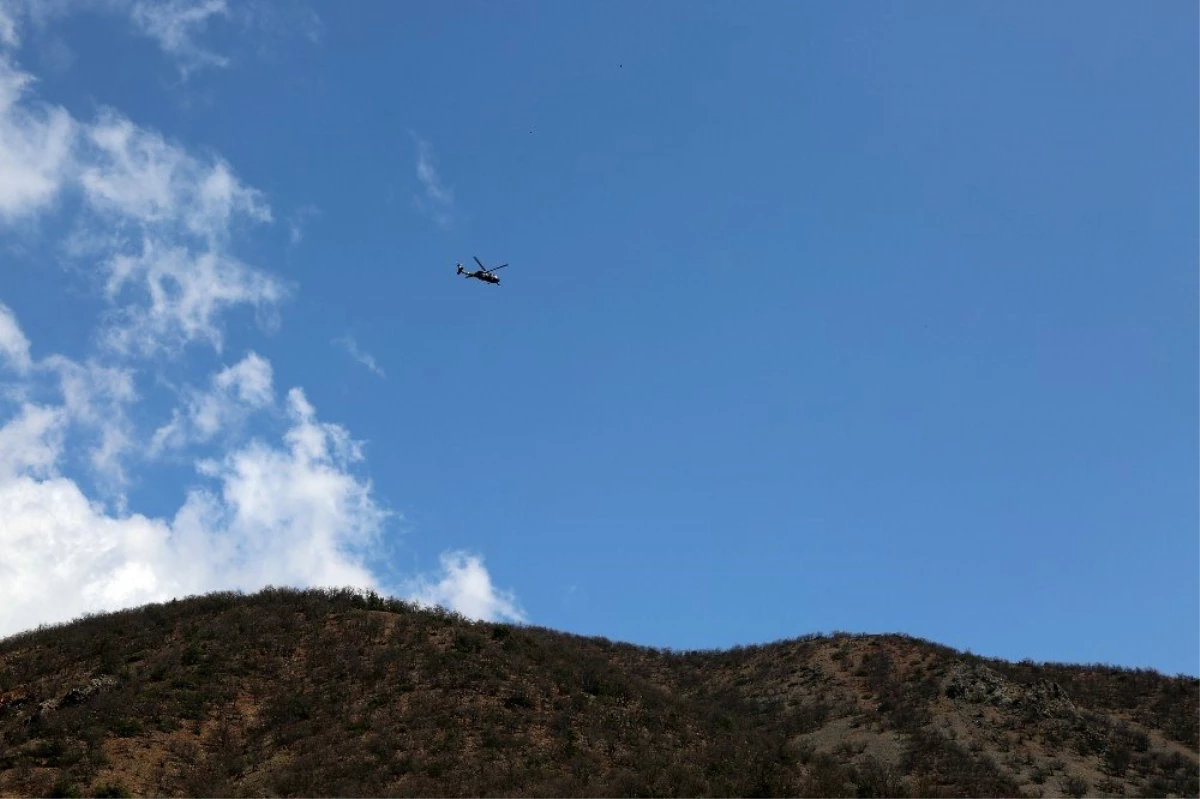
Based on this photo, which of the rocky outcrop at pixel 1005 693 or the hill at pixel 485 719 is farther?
the rocky outcrop at pixel 1005 693

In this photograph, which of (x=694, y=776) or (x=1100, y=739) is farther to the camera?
(x=1100, y=739)

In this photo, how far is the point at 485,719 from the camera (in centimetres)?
3397

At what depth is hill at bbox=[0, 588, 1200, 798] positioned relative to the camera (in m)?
29.0

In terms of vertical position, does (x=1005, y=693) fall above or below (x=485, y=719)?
above

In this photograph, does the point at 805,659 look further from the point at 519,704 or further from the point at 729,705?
the point at 519,704

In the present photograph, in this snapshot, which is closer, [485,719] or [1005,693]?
[485,719]

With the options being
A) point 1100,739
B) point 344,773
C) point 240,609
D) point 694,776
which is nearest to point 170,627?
point 240,609

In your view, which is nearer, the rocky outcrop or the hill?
the hill

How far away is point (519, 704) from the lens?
35750mm

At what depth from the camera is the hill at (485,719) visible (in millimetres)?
29031

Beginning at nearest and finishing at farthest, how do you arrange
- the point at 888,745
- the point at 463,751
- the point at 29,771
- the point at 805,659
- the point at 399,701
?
the point at 29,771
the point at 463,751
the point at 399,701
the point at 888,745
the point at 805,659

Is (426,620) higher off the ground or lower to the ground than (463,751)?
higher

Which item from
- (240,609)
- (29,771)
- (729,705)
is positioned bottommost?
(29,771)

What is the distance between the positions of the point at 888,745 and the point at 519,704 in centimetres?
1595
